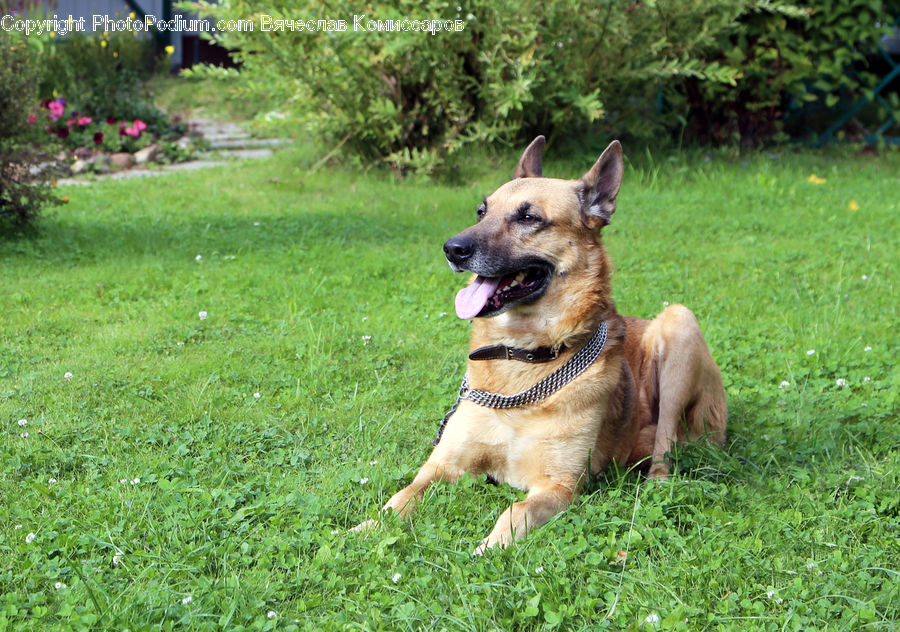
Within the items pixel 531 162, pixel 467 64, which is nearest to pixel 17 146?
pixel 467 64

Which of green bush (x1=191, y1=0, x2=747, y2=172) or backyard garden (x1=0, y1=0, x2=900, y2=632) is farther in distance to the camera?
green bush (x1=191, y1=0, x2=747, y2=172)

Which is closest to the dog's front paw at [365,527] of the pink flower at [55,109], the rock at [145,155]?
the rock at [145,155]

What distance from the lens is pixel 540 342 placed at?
140 inches

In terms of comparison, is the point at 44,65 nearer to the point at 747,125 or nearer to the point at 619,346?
the point at 747,125

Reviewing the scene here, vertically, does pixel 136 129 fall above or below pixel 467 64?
below

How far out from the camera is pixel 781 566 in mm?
2947

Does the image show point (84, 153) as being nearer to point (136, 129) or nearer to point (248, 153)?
point (136, 129)

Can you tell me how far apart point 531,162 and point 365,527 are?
185cm

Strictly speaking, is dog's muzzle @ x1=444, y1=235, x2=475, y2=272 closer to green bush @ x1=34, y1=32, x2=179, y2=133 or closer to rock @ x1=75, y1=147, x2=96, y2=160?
rock @ x1=75, y1=147, x2=96, y2=160

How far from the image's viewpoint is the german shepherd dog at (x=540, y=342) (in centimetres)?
342

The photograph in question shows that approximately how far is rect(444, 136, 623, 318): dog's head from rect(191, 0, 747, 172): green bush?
4.67m

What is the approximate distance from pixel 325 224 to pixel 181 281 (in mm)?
1787

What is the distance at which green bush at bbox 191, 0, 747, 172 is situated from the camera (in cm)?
841

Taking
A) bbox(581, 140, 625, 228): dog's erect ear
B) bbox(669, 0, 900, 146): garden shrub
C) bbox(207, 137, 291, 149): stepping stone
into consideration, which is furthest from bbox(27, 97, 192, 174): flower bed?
bbox(581, 140, 625, 228): dog's erect ear
